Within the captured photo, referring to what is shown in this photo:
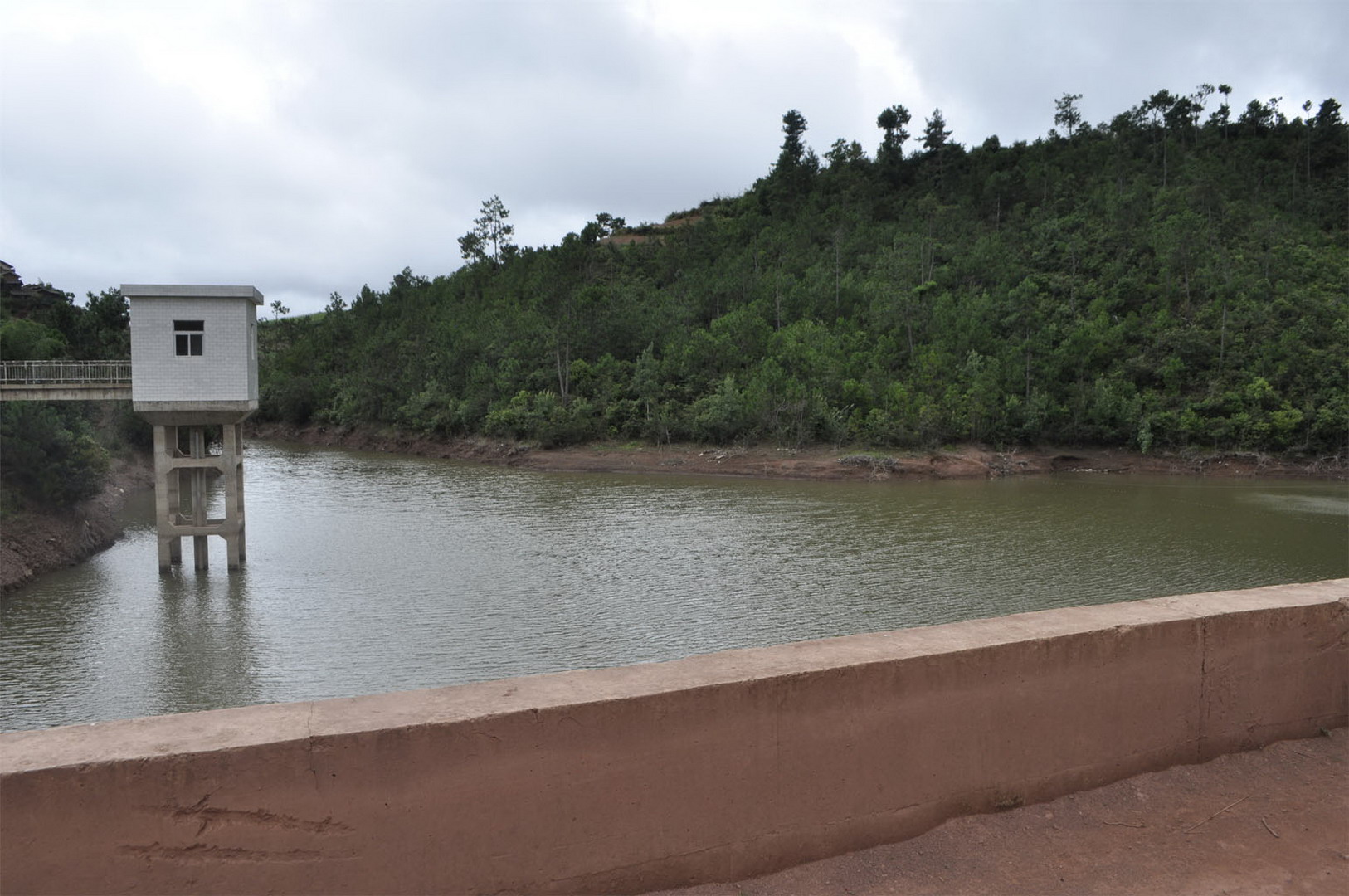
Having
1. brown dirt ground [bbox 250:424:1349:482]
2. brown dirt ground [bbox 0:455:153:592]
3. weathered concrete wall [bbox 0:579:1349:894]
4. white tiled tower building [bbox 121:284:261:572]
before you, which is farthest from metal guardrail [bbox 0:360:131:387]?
brown dirt ground [bbox 250:424:1349:482]

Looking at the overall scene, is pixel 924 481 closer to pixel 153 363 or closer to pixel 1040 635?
pixel 153 363

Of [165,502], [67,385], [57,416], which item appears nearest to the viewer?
[165,502]

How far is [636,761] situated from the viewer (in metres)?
2.95

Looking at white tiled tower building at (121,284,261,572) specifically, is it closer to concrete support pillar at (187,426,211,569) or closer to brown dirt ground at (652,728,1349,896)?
concrete support pillar at (187,426,211,569)

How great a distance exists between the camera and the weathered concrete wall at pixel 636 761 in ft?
8.39

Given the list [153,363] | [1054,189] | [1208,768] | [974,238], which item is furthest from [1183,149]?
[1208,768]

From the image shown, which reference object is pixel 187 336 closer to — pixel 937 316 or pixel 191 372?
pixel 191 372

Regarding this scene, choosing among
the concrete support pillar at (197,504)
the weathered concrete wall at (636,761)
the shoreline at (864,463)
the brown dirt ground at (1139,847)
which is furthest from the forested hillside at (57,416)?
the brown dirt ground at (1139,847)

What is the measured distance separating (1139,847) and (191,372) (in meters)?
20.6

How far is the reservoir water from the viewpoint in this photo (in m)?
13.6

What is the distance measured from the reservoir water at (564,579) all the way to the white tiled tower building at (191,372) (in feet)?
4.03

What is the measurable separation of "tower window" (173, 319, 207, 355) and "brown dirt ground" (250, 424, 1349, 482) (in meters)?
24.7

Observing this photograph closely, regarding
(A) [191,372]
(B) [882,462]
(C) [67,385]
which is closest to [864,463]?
(B) [882,462]

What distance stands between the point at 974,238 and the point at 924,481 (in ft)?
95.1
